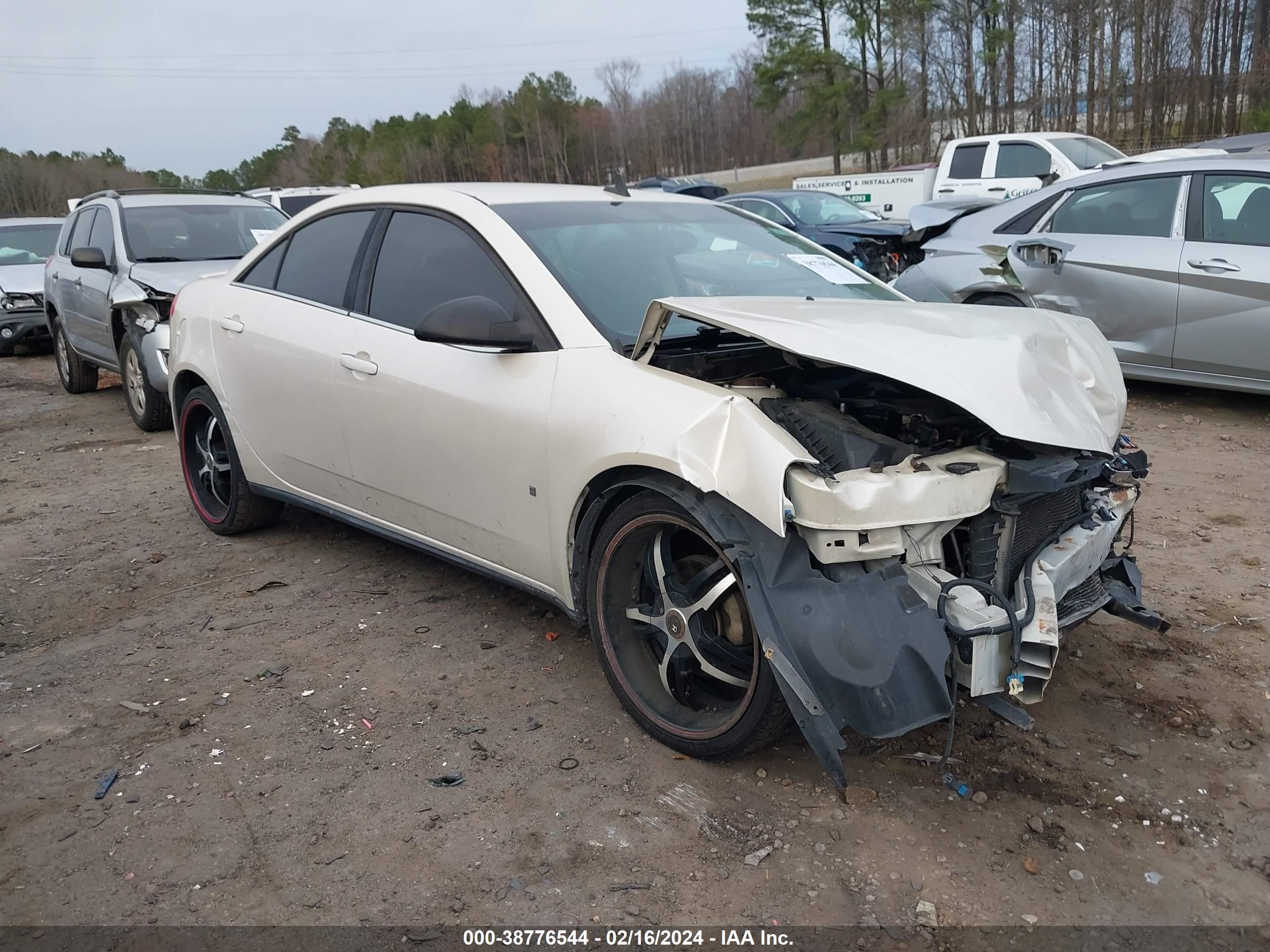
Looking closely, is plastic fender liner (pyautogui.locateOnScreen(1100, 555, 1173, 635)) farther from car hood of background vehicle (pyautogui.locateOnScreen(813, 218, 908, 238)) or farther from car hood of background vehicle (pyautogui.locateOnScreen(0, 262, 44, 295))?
car hood of background vehicle (pyautogui.locateOnScreen(0, 262, 44, 295))

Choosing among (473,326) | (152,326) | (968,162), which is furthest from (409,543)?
(968,162)

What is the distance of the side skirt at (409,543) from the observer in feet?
10.8

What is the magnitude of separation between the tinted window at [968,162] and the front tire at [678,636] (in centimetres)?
1241

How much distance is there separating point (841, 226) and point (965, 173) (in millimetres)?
2263

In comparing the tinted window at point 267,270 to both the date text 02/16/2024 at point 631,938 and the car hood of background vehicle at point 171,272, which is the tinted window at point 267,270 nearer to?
the car hood of background vehicle at point 171,272

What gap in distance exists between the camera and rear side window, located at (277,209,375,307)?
3.97m

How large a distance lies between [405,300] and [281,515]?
1.95 m

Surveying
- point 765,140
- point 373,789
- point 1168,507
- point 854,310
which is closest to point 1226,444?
point 1168,507

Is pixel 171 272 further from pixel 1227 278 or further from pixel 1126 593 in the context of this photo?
pixel 1227 278

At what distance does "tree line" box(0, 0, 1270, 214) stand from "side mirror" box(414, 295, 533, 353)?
729 centimetres

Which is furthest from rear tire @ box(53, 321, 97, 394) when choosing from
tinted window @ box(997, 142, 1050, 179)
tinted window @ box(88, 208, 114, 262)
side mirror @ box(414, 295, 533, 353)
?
tinted window @ box(997, 142, 1050, 179)

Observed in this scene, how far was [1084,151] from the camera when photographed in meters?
12.9

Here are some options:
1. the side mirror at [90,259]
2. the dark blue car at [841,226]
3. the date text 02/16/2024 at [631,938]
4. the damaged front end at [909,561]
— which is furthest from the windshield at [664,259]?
the dark blue car at [841,226]

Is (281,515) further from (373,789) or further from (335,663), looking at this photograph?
(373,789)
